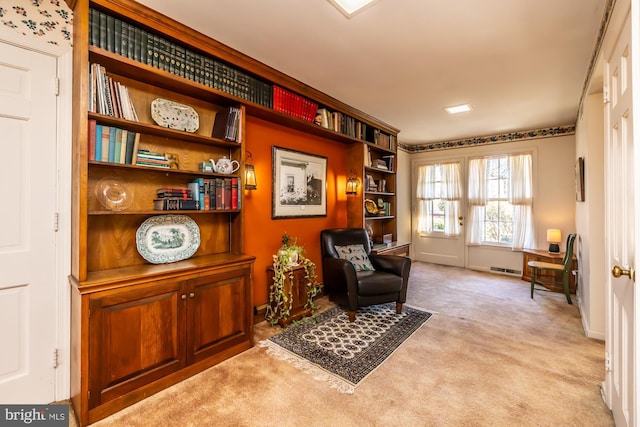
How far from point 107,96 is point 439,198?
570 centimetres

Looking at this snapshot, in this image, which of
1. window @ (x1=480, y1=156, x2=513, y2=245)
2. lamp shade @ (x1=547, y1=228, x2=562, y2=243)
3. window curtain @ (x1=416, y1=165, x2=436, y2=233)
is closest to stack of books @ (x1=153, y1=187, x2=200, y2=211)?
window curtain @ (x1=416, y1=165, x2=436, y2=233)

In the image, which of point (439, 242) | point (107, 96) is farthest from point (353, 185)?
point (439, 242)

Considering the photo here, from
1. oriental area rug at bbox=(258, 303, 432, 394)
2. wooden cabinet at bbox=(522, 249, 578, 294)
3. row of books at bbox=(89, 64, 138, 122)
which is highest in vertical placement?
row of books at bbox=(89, 64, 138, 122)

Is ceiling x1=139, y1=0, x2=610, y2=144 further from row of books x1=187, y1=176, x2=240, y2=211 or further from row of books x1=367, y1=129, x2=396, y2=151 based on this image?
row of books x1=187, y1=176, x2=240, y2=211

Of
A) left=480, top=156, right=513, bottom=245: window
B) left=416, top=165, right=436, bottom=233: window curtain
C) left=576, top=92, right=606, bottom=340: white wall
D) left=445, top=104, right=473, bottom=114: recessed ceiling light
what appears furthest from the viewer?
left=416, top=165, right=436, bottom=233: window curtain

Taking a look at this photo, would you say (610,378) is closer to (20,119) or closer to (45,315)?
(45,315)

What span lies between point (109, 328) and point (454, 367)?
2421mm

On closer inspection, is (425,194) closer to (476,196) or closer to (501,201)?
(476,196)

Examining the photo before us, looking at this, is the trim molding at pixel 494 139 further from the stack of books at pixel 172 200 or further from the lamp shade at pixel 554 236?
the stack of books at pixel 172 200

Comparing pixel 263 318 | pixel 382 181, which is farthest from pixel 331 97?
pixel 263 318

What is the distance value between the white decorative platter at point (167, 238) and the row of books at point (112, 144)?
0.48m

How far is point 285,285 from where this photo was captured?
291 cm

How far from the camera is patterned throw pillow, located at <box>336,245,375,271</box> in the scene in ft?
11.2

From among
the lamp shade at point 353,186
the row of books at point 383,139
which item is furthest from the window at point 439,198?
the lamp shade at point 353,186
